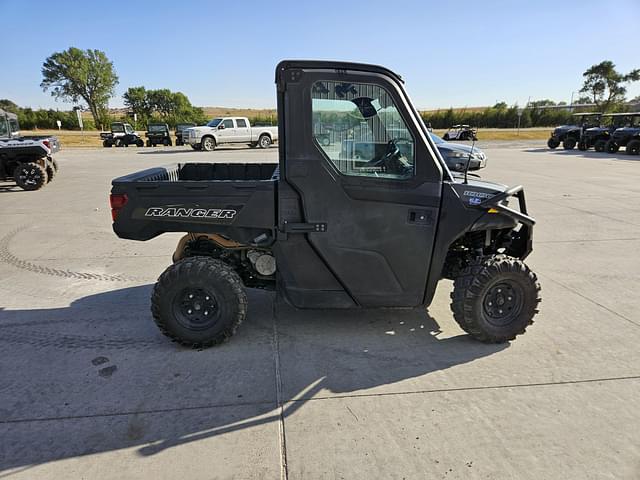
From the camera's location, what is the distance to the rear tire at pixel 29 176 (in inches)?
471

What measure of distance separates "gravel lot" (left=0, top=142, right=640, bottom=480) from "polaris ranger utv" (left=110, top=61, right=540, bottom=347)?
38 cm

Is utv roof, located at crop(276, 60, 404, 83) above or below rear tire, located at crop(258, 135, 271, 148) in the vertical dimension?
above

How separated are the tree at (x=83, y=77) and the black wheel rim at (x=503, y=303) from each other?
79895 millimetres

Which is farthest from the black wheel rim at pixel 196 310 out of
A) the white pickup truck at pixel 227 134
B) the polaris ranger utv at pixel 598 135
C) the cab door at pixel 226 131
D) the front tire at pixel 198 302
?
the polaris ranger utv at pixel 598 135

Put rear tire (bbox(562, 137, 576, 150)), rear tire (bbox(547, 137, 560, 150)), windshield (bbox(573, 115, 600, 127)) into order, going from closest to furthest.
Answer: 1. windshield (bbox(573, 115, 600, 127))
2. rear tire (bbox(562, 137, 576, 150))
3. rear tire (bbox(547, 137, 560, 150))

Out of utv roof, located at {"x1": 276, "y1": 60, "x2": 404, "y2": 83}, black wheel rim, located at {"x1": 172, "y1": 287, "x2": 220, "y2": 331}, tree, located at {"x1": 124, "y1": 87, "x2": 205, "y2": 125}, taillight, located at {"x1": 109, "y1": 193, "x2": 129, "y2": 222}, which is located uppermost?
tree, located at {"x1": 124, "y1": 87, "x2": 205, "y2": 125}

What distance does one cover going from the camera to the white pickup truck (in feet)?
82.1

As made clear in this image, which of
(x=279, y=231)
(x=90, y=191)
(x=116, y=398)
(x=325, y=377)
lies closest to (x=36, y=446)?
(x=116, y=398)

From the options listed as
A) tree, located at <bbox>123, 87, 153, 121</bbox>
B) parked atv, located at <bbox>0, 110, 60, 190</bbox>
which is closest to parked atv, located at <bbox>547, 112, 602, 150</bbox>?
parked atv, located at <bbox>0, 110, 60, 190</bbox>

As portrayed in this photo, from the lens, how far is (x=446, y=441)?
8.36 feet

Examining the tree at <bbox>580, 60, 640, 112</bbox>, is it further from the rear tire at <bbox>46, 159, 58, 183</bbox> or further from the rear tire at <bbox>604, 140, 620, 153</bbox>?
the rear tire at <bbox>46, 159, 58, 183</bbox>

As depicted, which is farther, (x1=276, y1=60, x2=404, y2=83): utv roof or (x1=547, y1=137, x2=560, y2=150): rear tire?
(x1=547, y1=137, x2=560, y2=150): rear tire

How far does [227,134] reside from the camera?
84.8 feet

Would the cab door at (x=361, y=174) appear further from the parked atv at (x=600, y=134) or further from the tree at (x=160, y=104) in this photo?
the tree at (x=160, y=104)
